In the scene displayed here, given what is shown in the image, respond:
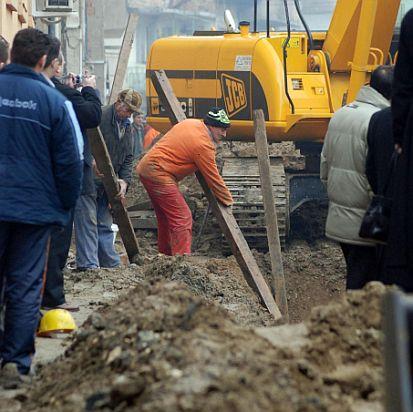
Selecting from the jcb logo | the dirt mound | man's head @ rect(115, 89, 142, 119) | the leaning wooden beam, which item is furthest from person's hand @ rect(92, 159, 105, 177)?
the jcb logo

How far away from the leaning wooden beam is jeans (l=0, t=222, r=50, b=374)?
3.84m

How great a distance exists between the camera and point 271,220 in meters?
10.7

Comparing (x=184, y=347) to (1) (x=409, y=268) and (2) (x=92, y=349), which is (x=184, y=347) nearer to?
(2) (x=92, y=349)

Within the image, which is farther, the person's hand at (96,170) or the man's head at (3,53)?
the person's hand at (96,170)

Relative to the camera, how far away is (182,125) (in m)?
11.7

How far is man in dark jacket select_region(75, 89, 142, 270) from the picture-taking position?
10.7 m

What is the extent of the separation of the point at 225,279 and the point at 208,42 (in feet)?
13.7

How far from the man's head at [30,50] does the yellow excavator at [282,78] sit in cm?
637

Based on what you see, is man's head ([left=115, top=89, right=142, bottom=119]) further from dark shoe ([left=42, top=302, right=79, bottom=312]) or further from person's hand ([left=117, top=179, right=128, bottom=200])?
dark shoe ([left=42, top=302, right=79, bottom=312])

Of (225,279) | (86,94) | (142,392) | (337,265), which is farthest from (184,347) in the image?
(337,265)

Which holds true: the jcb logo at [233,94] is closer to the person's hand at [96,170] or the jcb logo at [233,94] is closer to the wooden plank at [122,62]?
the wooden plank at [122,62]

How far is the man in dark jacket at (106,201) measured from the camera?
35.2 feet

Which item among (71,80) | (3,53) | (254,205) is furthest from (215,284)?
(3,53)

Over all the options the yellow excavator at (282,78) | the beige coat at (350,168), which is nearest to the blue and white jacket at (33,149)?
the beige coat at (350,168)
